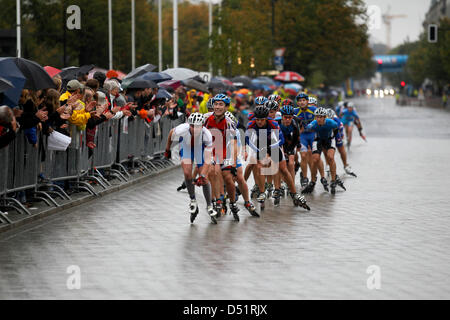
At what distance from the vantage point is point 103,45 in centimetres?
6262

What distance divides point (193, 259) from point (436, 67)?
95.6 meters

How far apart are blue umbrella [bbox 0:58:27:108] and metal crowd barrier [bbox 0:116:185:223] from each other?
679 mm

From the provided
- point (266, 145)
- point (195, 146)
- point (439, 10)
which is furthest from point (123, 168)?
point (439, 10)

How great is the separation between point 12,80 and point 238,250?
372 centimetres

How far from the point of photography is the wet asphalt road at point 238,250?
820 cm

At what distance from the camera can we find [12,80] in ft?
39.5

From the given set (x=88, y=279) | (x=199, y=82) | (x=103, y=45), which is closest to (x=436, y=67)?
(x=103, y=45)

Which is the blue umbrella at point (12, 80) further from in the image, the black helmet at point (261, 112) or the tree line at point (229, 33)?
the tree line at point (229, 33)

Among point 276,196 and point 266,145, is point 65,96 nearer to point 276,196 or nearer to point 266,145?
point 266,145

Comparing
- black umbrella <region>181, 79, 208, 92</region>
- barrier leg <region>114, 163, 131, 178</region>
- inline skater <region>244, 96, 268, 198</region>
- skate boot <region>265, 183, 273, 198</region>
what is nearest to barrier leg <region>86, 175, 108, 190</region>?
barrier leg <region>114, 163, 131, 178</region>

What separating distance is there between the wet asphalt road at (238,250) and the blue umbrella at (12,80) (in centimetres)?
161

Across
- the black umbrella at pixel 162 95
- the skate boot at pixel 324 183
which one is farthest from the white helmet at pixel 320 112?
the black umbrella at pixel 162 95

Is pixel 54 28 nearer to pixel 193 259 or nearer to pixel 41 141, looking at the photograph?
pixel 41 141

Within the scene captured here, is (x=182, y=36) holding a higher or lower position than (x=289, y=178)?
higher
